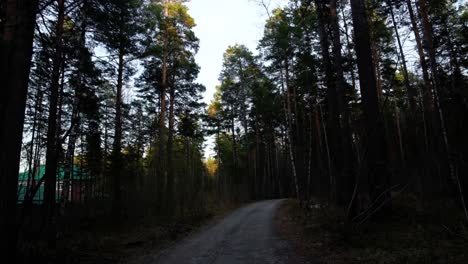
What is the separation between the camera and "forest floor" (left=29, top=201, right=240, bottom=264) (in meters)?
5.51

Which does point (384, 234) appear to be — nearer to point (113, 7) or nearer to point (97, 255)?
point (97, 255)

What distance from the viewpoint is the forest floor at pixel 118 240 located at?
217 inches

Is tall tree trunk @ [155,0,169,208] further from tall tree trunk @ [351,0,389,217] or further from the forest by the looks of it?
tall tree trunk @ [351,0,389,217]

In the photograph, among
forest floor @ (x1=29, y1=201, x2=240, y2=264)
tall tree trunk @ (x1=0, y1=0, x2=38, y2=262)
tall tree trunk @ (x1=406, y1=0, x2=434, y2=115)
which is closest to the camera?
tall tree trunk @ (x1=0, y1=0, x2=38, y2=262)

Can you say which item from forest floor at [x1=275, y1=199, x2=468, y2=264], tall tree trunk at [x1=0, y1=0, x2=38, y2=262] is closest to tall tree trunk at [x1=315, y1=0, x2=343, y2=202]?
forest floor at [x1=275, y1=199, x2=468, y2=264]

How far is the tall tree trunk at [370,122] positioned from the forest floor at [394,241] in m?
0.67

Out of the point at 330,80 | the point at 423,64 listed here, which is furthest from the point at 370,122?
the point at 423,64

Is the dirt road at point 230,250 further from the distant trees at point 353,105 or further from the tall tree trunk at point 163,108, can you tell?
the tall tree trunk at point 163,108

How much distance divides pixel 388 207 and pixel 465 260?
2.61 m

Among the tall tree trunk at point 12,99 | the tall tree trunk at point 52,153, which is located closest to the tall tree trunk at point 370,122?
the tall tree trunk at point 12,99

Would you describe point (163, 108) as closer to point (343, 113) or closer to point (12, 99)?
point (343, 113)

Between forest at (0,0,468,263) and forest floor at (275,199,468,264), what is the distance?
15cm

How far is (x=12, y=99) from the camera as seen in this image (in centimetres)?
393

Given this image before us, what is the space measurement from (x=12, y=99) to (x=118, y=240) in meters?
5.55
